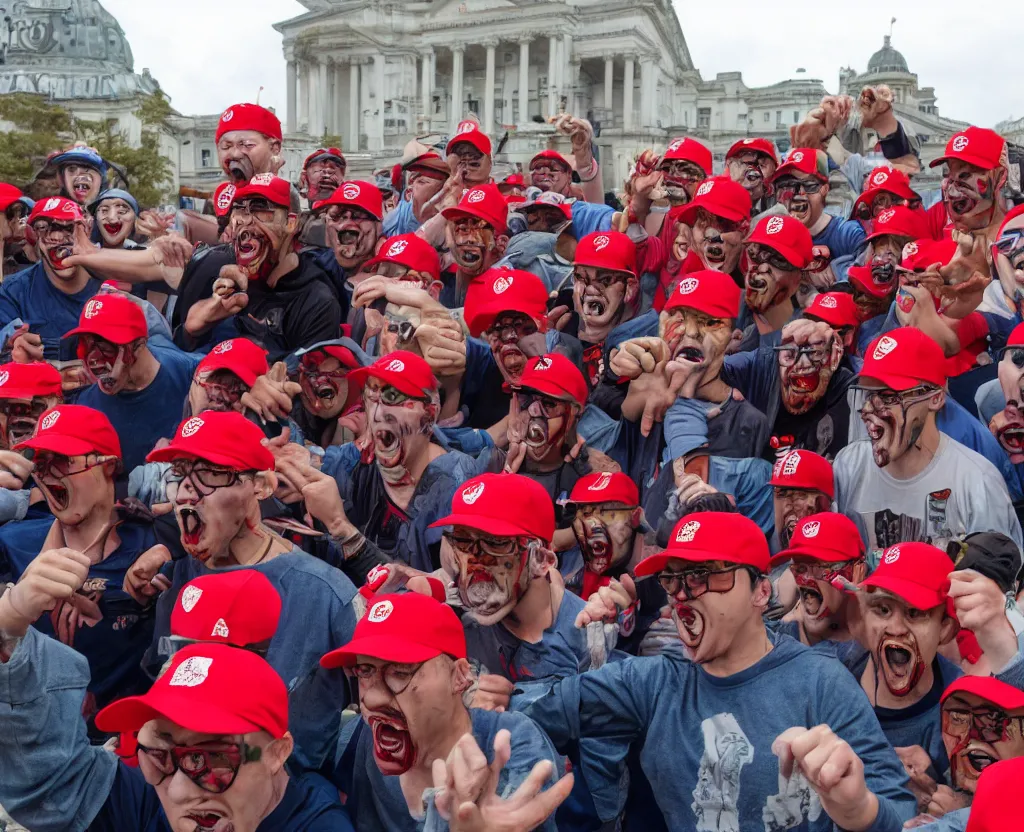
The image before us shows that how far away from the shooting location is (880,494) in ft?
23.2

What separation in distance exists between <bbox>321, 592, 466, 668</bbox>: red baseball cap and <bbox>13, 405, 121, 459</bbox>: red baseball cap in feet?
8.42

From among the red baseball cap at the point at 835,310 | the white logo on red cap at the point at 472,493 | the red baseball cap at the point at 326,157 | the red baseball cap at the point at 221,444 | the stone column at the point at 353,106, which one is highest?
the stone column at the point at 353,106

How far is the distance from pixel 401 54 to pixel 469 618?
270 ft

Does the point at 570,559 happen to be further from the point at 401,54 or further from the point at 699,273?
the point at 401,54

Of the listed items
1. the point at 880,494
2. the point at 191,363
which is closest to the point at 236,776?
the point at 880,494

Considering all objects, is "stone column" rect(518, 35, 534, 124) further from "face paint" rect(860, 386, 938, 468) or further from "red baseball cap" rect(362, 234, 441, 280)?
"face paint" rect(860, 386, 938, 468)

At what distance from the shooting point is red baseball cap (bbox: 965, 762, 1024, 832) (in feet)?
11.5

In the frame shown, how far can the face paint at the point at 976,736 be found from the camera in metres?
4.93

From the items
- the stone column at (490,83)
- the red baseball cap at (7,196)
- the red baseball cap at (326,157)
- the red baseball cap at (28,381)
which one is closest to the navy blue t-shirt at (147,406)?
Result: the red baseball cap at (28,381)

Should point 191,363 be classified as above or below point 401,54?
below

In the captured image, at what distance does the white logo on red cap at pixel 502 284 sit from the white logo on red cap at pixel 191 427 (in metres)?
2.78

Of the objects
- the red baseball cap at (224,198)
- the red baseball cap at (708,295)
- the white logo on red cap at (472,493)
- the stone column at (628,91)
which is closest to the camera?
the white logo on red cap at (472,493)

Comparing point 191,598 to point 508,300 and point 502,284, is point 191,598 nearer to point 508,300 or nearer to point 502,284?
point 508,300

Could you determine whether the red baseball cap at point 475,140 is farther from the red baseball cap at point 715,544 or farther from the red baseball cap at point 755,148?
the red baseball cap at point 715,544
